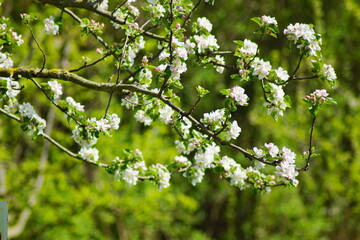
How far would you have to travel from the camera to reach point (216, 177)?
1299 centimetres

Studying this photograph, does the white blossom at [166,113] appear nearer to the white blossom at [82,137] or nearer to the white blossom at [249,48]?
the white blossom at [82,137]

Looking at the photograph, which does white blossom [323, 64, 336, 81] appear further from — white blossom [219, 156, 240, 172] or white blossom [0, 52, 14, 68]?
white blossom [0, 52, 14, 68]

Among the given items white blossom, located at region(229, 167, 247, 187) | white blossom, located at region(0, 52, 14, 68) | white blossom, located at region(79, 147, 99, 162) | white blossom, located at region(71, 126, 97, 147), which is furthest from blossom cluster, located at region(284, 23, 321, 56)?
white blossom, located at region(0, 52, 14, 68)

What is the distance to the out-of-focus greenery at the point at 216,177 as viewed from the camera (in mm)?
8922

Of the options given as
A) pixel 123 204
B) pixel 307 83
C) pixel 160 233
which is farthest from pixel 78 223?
pixel 307 83

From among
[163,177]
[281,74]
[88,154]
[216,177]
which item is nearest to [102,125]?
[88,154]

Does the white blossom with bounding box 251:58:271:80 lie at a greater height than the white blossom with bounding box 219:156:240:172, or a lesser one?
greater

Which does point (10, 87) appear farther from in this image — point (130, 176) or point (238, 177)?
point (238, 177)

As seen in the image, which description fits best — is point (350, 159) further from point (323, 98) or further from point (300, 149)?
point (323, 98)

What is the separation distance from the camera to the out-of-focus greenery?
29.3ft

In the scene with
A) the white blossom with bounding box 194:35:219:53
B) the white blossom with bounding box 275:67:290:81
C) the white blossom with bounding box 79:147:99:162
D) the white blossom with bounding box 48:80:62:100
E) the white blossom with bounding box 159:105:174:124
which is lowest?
the white blossom with bounding box 79:147:99:162

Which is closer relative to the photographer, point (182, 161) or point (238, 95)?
point (238, 95)

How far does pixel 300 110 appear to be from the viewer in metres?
11.0

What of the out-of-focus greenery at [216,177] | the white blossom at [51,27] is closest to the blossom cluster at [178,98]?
the white blossom at [51,27]
